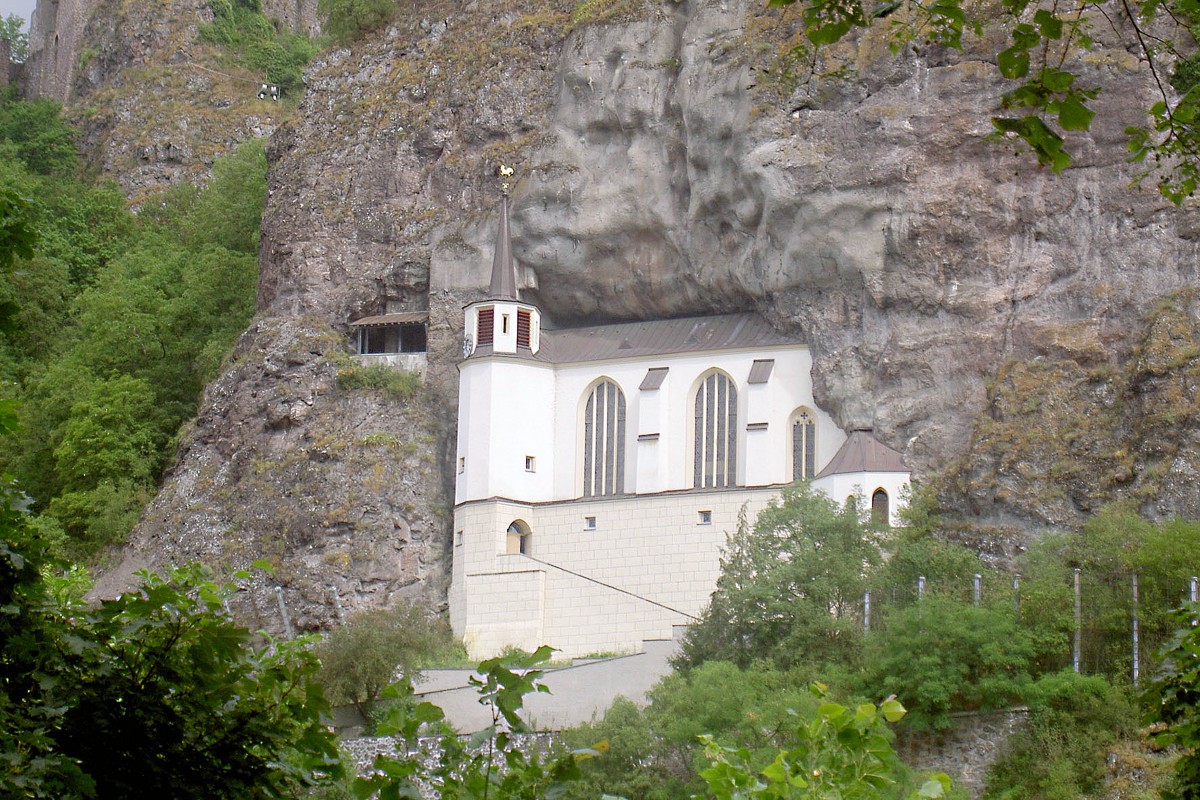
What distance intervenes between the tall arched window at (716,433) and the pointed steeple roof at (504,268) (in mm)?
6003

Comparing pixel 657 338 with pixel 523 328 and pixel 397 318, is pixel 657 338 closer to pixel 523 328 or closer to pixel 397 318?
pixel 523 328

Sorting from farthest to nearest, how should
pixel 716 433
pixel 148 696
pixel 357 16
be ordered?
pixel 357 16, pixel 716 433, pixel 148 696

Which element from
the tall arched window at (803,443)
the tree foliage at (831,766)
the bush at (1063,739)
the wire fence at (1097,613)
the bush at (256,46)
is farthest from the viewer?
the bush at (256,46)

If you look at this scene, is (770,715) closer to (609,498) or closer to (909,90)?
(609,498)

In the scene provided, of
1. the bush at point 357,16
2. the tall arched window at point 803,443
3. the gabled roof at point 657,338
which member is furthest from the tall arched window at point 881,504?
the bush at point 357,16

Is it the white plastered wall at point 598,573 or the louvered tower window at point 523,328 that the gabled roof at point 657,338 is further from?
the white plastered wall at point 598,573

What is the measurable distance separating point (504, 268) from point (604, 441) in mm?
5584

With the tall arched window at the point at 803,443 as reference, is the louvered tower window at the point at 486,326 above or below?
above

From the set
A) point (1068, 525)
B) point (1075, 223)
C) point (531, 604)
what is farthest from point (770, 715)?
point (1075, 223)

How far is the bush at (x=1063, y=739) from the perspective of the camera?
118 feet

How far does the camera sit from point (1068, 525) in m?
42.2

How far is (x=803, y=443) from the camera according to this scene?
161 feet

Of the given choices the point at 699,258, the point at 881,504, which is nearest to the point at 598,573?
the point at 881,504

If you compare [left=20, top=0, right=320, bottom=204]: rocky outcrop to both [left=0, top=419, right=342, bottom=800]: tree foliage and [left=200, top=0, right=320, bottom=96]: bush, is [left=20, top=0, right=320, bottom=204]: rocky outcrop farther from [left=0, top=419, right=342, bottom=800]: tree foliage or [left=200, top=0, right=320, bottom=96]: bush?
[left=0, top=419, right=342, bottom=800]: tree foliage
